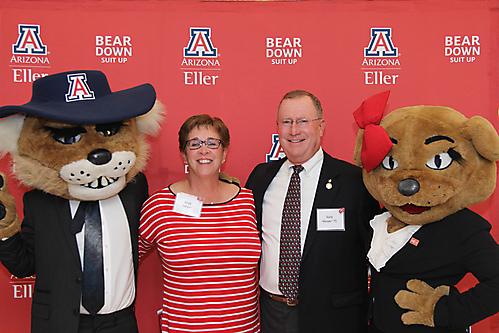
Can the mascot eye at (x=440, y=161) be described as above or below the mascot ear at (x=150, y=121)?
below

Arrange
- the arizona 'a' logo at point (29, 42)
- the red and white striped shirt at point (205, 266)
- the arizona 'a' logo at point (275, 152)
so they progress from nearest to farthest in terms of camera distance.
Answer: the red and white striped shirt at point (205, 266) < the arizona 'a' logo at point (29, 42) < the arizona 'a' logo at point (275, 152)

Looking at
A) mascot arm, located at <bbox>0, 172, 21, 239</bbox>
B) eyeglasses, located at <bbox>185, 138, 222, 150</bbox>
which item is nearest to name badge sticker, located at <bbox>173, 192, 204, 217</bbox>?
eyeglasses, located at <bbox>185, 138, 222, 150</bbox>

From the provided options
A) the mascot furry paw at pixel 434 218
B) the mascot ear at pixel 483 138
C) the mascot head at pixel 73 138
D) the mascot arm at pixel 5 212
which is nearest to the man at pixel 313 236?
the mascot furry paw at pixel 434 218

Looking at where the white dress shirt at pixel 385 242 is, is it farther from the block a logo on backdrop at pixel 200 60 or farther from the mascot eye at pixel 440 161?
the block a logo on backdrop at pixel 200 60

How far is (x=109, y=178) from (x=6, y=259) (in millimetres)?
605

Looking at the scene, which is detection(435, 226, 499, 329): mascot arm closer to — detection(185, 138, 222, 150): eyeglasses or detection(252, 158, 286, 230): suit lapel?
detection(252, 158, 286, 230): suit lapel

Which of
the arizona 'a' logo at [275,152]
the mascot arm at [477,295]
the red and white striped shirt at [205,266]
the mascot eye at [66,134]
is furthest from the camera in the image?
the arizona 'a' logo at [275,152]

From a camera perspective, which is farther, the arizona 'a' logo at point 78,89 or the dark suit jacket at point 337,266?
the dark suit jacket at point 337,266

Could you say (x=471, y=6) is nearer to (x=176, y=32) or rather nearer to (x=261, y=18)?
(x=261, y=18)

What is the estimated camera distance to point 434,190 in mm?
1520

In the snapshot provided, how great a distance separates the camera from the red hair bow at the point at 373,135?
5.28ft

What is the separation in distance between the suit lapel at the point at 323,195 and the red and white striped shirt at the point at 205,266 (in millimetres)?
285

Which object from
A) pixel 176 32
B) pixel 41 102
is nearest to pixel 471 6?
pixel 176 32

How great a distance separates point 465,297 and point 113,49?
262cm
